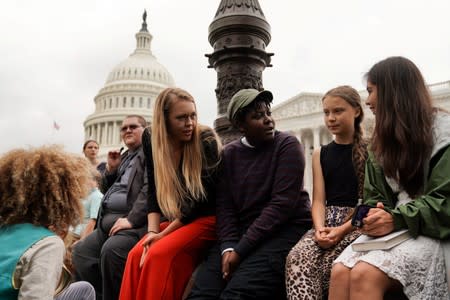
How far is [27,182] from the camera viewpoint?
242 cm

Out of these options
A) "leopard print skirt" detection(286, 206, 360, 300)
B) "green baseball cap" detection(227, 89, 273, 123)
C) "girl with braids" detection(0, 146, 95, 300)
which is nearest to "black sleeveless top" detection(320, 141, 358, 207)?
"leopard print skirt" detection(286, 206, 360, 300)

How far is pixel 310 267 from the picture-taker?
9.04 feet

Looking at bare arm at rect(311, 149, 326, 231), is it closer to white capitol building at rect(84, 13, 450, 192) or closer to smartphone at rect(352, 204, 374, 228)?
smartphone at rect(352, 204, 374, 228)

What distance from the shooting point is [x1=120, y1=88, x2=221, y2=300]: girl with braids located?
3.16 metres

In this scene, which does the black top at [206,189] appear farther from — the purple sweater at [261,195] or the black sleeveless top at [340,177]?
the black sleeveless top at [340,177]

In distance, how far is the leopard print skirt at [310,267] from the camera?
2.70m

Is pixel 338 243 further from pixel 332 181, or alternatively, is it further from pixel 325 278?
pixel 332 181

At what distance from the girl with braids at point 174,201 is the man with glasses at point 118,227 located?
0.26m

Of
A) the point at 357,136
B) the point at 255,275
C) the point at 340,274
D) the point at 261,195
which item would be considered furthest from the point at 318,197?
the point at 340,274

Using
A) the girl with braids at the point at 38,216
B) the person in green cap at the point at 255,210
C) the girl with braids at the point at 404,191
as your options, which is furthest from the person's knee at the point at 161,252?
the girl with braids at the point at 404,191

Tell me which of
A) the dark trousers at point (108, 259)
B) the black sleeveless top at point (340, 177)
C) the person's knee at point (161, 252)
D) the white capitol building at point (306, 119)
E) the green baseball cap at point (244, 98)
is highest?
the white capitol building at point (306, 119)

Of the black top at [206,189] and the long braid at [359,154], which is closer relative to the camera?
the long braid at [359,154]

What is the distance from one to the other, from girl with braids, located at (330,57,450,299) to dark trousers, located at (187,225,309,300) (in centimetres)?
49

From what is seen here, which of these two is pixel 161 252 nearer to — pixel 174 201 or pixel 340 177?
pixel 174 201
